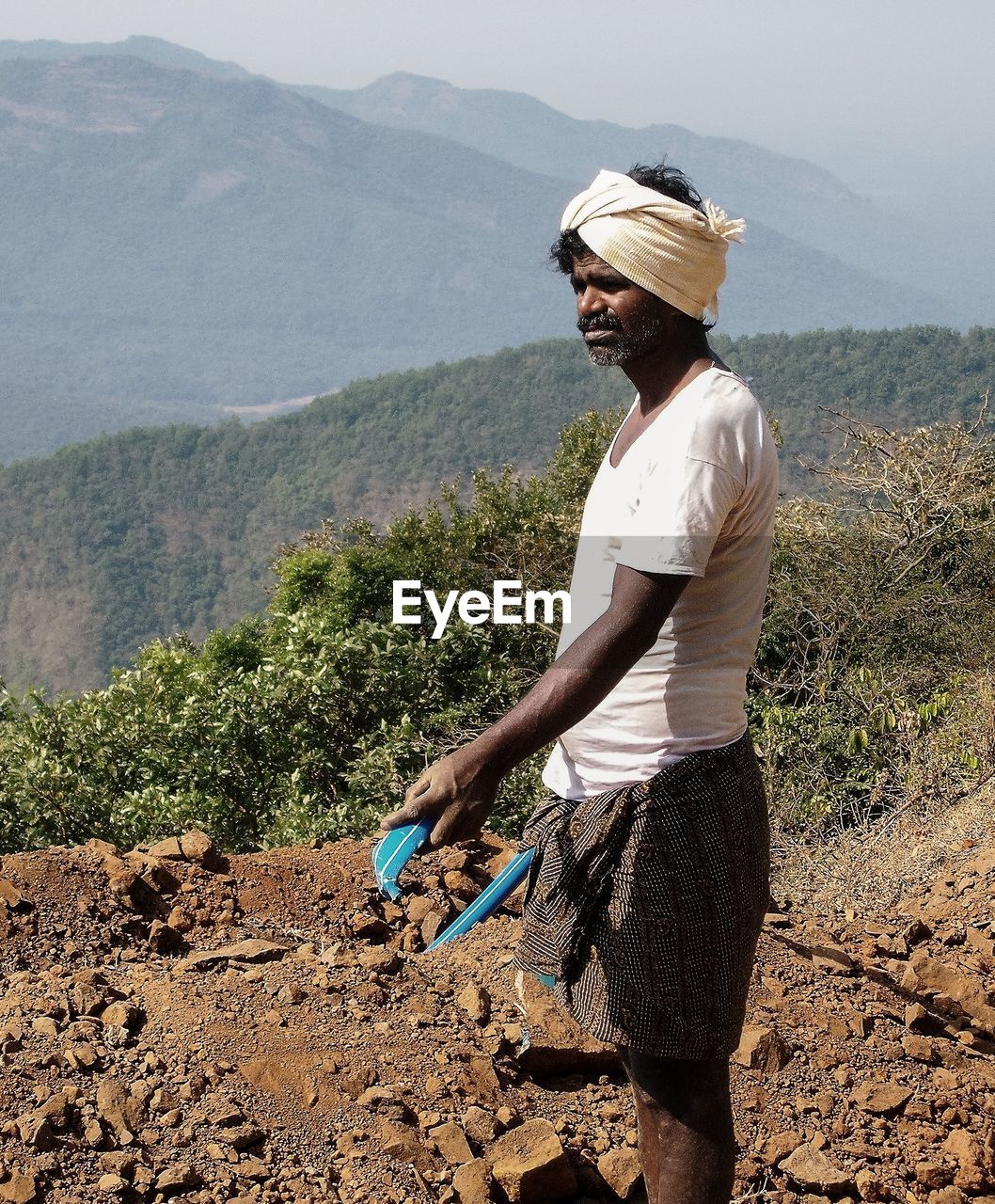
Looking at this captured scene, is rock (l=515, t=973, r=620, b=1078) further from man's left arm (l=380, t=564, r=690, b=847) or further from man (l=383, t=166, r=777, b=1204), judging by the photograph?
man's left arm (l=380, t=564, r=690, b=847)

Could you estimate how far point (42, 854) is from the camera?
340 cm

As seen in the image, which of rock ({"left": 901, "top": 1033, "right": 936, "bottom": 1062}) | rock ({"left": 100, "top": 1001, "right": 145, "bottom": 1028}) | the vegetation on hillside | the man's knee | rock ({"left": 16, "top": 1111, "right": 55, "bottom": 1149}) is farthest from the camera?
the vegetation on hillside

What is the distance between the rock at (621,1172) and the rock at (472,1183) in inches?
10.8

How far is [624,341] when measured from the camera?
A: 1788 mm

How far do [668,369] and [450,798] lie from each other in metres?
0.68

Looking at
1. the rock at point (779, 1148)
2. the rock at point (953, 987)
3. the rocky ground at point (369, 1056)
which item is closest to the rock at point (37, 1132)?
the rocky ground at point (369, 1056)

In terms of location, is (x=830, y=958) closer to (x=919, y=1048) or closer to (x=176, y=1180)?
(x=919, y=1048)

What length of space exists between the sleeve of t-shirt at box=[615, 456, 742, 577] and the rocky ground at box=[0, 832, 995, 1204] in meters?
1.36

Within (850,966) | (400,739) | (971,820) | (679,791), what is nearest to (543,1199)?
(679,791)

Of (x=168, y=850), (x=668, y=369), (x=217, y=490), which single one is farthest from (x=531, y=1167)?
(x=217, y=490)

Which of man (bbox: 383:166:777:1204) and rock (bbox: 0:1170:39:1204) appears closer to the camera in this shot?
man (bbox: 383:166:777:1204)

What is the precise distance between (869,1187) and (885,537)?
7934 mm

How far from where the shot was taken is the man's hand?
5.11ft

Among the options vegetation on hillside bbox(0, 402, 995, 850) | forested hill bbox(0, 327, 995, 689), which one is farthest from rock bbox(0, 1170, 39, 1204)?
forested hill bbox(0, 327, 995, 689)
